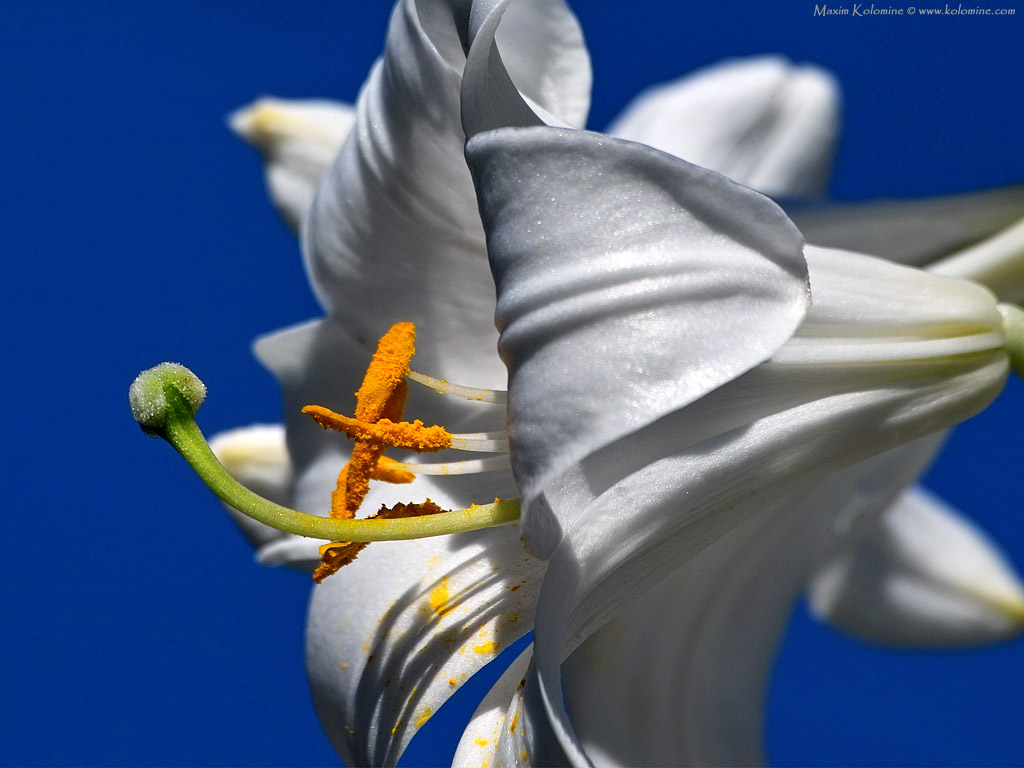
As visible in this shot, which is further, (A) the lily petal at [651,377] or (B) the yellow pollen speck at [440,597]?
(B) the yellow pollen speck at [440,597]

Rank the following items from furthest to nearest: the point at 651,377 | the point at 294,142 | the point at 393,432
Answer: the point at 294,142, the point at 393,432, the point at 651,377

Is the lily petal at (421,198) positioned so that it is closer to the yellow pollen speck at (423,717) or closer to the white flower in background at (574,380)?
the white flower in background at (574,380)

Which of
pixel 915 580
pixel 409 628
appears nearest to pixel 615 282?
pixel 409 628

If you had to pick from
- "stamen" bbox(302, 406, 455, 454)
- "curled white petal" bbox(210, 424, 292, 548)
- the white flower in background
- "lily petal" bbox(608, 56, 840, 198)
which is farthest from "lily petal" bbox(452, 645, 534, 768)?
"lily petal" bbox(608, 56, 840, 198)

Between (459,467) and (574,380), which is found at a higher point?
(574,380)

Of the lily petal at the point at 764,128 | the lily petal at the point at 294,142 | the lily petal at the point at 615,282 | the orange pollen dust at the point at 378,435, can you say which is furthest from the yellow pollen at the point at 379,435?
the lily petal at the point at 764,128

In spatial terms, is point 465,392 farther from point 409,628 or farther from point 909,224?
point 909,224

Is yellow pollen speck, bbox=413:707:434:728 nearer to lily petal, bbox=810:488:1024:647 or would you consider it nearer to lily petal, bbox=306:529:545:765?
lily petal, bbox=306:529:545:765
